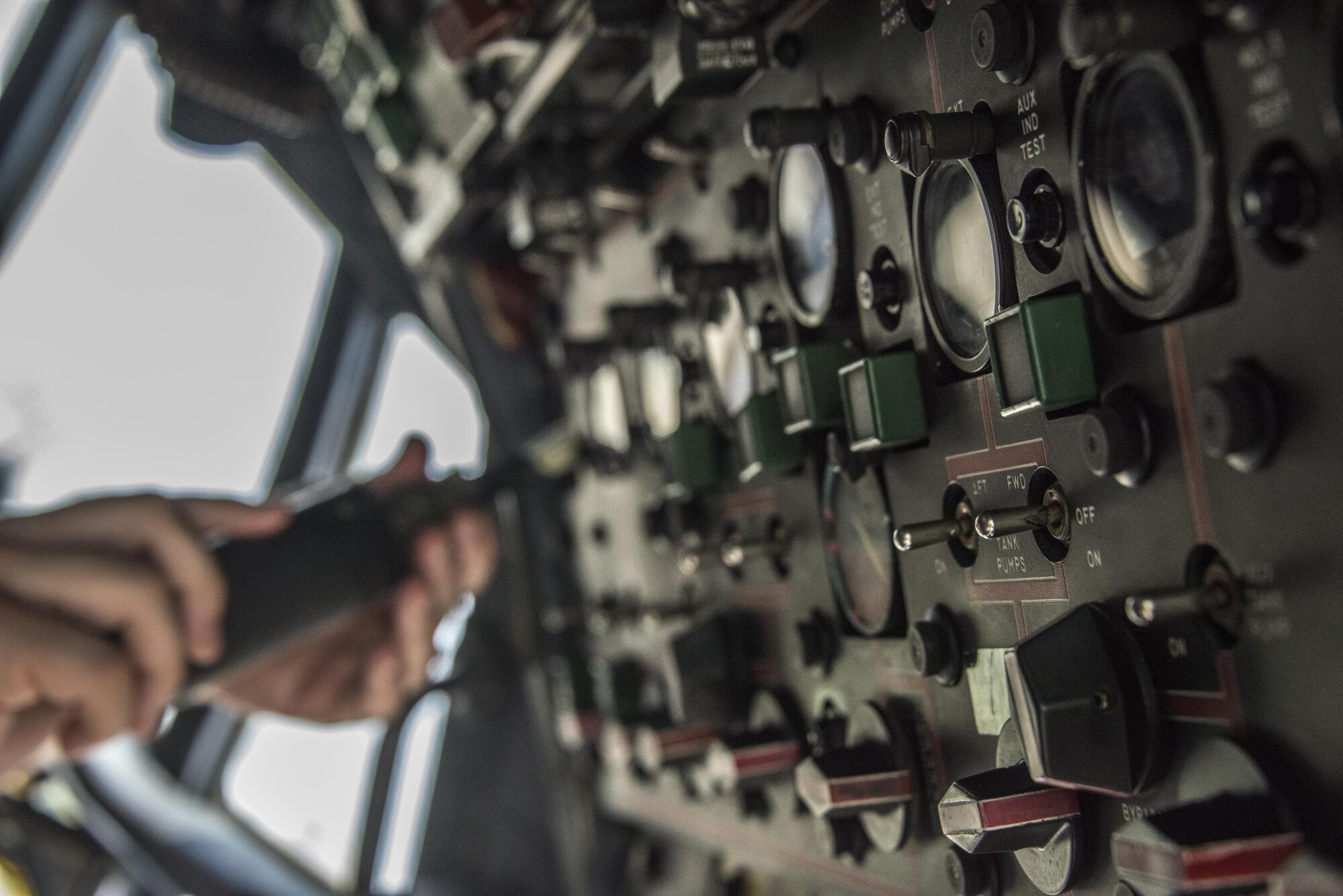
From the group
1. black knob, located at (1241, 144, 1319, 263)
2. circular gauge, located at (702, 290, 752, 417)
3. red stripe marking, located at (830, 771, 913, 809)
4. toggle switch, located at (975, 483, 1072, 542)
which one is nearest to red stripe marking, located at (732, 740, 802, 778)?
red stripe marking, located at (830, 771, 913, 809)

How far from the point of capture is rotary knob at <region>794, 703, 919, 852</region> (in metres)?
0.82

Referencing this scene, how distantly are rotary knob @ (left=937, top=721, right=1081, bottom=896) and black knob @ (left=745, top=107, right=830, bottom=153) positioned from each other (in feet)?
1.53

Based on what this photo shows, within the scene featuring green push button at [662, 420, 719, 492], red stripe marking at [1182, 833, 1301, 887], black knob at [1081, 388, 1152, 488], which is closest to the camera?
red stripe marking at [1182, 833, 1301, 887]

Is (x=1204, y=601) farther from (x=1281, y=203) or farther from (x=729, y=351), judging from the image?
(x=729, y=351)

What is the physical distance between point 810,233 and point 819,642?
376mm

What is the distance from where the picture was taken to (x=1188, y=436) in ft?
1.82

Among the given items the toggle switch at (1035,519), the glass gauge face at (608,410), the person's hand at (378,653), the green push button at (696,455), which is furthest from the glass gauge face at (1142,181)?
the person's hand at (378,653)

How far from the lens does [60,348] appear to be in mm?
2336

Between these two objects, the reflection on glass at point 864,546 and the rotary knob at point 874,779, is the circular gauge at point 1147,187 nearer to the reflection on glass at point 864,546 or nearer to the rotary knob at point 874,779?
the reflection on glass at point 864,546

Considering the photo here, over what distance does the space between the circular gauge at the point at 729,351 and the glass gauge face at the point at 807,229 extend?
0.12 meters

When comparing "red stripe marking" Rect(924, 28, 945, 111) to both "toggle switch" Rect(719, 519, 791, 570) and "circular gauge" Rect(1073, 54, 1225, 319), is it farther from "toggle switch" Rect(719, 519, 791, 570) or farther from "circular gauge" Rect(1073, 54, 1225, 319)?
"toggle switch" Rect(719, 519, 791, 570)

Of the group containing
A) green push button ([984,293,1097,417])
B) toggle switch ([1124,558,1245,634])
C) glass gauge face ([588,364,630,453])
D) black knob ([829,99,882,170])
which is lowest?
toggle switch ([1124,558,1245,634])

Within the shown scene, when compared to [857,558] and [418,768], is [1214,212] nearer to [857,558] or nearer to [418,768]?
[857,558]

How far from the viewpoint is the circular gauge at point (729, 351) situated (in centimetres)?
109
